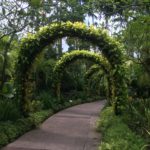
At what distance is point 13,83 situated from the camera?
14156mm

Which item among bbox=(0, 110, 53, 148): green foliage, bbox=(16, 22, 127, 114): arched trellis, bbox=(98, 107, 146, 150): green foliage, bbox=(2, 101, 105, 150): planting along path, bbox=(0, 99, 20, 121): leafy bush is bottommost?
bbox=(2, 101, 105, 150): planting along path

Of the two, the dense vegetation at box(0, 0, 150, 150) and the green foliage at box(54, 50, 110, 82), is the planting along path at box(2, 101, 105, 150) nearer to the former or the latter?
the dense vegetation at box(0, 0, 150, 150)

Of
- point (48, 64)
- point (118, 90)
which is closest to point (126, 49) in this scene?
point (118, 90)

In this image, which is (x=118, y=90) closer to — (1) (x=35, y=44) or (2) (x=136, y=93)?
(1) (x=35, y=44)

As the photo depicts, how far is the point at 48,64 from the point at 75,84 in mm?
5873

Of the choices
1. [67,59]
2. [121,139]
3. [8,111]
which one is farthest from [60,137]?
[67,59]

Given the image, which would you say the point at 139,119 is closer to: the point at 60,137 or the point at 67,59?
the point at 60,137

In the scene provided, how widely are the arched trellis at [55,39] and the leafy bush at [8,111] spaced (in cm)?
96

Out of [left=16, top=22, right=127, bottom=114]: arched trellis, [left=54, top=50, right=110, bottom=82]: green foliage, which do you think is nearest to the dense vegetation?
[left=16, top=22, right=127, bottom=114]: arched trellis

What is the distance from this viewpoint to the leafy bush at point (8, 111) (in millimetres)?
12253

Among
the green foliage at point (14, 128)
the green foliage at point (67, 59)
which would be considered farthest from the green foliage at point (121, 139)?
the green foliage at point (67, 59)

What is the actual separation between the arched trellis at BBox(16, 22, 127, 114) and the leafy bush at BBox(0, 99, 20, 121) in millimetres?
962

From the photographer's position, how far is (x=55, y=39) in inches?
555

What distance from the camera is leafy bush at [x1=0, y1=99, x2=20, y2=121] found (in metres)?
12.3
